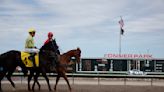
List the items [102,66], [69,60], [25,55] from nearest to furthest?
1. [25,55]
2. [69,60]
3. [102,66]

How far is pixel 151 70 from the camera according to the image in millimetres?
40344

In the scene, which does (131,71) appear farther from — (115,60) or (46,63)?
(46,63)

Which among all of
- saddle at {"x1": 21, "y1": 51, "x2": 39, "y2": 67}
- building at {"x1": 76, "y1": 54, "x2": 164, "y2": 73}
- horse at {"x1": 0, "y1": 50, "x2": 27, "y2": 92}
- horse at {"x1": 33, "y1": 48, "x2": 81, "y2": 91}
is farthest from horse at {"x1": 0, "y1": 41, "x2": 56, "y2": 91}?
building at {"x1": 76, "y1": 54, "x2": 164, "y2": 73}

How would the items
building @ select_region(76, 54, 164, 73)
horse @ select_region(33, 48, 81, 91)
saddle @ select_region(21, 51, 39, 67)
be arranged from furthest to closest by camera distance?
building @ select_region(76, 54, 164, 73) → horse @ select_region(33, 48, 81, 91) → saddle @ select_region(21, 51, 39, 67)

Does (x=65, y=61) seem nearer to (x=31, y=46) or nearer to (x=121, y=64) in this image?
(x=31, y=46)

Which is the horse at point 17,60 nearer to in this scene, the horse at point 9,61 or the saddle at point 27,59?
the horse at point 9,61

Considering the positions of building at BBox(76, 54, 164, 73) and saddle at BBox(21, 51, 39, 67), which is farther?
building at BBox(76, 54, 164, 73)

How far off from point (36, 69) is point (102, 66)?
2238cm

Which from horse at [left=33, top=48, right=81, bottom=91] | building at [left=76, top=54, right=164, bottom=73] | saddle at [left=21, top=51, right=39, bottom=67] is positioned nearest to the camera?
saddle at [left=21, top=51, right=39, bottom=67]

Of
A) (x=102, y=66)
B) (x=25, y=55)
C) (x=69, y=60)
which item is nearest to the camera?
(x=25, y=55)

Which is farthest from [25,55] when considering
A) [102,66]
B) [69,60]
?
[102,66]

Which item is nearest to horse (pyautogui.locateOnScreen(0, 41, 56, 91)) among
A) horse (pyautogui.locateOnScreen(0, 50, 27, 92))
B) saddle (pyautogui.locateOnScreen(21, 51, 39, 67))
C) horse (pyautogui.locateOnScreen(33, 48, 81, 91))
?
horse (pyautogui.locateOnScreen(0, 50, 27, 92))

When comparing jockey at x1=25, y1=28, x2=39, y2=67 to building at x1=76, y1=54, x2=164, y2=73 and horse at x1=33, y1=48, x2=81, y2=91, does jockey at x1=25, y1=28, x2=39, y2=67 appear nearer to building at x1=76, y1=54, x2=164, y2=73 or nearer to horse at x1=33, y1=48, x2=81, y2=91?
horse at x1=33, y1=48, x2=81, y2=91

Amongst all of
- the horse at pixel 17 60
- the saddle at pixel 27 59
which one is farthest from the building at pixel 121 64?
the saddle at pixel 27 59
